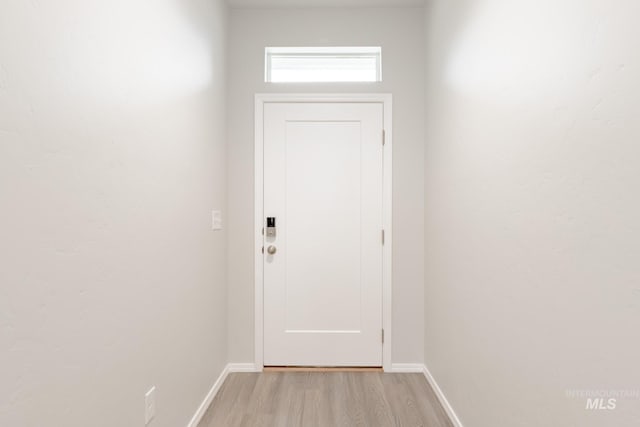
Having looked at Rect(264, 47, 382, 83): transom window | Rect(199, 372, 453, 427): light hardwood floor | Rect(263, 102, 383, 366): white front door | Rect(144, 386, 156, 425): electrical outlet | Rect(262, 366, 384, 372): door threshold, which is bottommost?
Rect(199, 372, 453, 427): light hardwood floor

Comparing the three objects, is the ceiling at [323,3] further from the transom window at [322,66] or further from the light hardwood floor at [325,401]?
the light hardwood floor at [325,401]

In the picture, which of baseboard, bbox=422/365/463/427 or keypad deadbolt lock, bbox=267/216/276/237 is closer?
baseboard, bbox=422/365/463/427

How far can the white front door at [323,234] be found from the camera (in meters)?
2.60

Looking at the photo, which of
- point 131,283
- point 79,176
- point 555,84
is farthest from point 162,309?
point 555,84

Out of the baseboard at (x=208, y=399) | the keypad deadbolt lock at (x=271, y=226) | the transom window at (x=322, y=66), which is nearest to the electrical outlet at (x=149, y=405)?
the baseboard at (x=208, y=399)

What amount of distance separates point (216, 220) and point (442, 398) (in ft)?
6.08

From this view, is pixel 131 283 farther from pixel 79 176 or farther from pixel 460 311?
pixel 460 311

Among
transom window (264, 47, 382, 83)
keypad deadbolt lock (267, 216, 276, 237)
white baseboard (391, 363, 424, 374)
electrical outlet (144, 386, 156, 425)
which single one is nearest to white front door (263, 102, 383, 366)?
keypad deadbolt lock (267, 216, 276, 237)

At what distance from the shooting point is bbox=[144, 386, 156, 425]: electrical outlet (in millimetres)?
1420

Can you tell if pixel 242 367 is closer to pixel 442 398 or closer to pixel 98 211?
pixel 442 398

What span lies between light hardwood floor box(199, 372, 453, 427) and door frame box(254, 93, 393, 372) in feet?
0.75

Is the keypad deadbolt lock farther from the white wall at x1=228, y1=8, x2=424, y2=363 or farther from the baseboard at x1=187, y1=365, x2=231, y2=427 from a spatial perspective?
the baseboard at x1=187, y1=365, x2=231, y2=427

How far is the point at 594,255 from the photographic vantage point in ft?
3.06

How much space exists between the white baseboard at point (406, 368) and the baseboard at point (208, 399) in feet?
4.10
